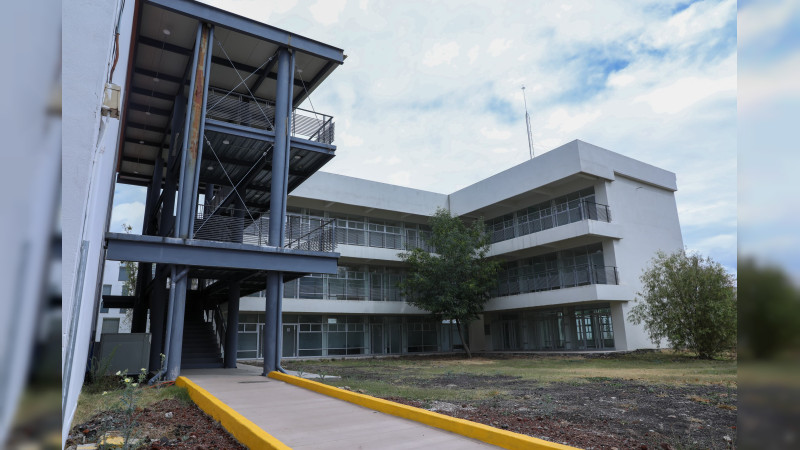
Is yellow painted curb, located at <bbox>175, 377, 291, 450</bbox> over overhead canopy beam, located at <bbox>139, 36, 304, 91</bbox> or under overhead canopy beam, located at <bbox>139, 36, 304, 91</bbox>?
under

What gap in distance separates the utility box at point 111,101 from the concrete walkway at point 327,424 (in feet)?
12.8

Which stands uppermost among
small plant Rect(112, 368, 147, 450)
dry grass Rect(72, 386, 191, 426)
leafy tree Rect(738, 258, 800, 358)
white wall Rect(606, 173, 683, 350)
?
white wall Rect(606, 173, 683, 350)

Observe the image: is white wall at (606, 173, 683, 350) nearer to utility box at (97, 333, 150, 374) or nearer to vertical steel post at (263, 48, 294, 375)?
vertical steel post at (263, 48, 294, 375)

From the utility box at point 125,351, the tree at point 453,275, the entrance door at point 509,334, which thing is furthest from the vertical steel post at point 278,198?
the entrance door at point 509,334

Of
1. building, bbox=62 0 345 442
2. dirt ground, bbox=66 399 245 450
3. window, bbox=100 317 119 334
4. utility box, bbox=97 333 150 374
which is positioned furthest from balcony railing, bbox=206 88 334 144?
window, bbox=100 317 119 334

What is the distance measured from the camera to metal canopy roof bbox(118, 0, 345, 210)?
15.1m

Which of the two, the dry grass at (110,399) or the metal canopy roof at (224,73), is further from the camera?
the metal canopy roof at (224,73)

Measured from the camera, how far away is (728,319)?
20.4 meters

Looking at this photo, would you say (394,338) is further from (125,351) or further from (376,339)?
(125,351)

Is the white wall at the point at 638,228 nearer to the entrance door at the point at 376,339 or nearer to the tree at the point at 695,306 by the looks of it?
the tree at the point at 695,306

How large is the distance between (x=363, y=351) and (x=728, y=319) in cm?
1964

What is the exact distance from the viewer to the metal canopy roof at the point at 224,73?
594 inches

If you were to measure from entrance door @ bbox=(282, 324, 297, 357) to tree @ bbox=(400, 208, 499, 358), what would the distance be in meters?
6.91

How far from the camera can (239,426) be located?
6191 millimetres
